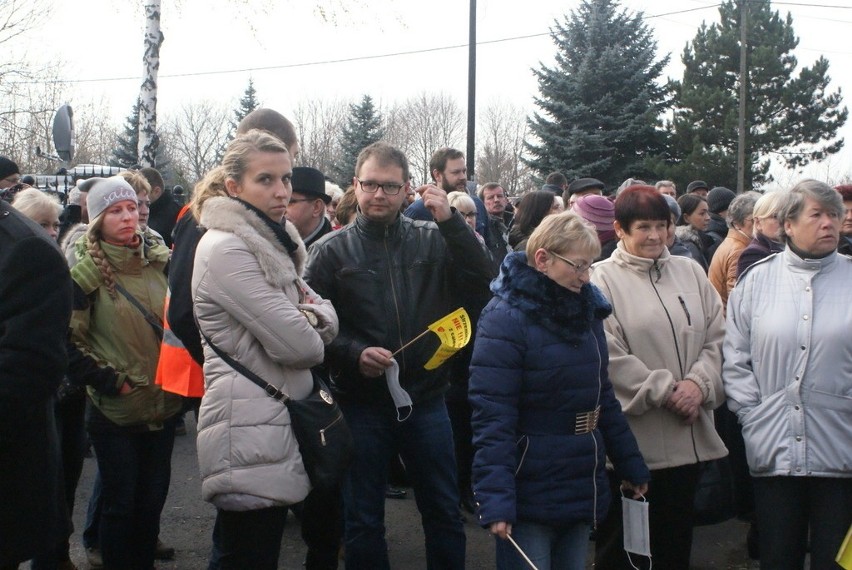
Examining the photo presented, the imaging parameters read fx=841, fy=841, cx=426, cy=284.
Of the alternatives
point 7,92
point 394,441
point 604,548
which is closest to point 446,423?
point 394,441

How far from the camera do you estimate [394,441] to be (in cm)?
404

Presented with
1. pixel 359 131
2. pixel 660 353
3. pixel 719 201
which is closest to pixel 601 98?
pixel 359 131

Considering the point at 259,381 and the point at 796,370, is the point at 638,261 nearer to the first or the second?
the point at 796,370

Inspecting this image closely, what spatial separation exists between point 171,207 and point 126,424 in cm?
392

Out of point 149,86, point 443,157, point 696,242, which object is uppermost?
point 149,86

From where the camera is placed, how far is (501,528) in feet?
10.5

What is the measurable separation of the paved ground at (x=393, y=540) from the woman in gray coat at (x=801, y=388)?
149cm

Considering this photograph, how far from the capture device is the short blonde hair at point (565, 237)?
11.2 ft

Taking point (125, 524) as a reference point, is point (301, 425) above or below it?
above

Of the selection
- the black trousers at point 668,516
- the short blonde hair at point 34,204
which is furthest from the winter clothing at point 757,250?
the short blonde hair at point 34,204

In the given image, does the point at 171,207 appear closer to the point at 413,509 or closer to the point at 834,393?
the point at 413,509

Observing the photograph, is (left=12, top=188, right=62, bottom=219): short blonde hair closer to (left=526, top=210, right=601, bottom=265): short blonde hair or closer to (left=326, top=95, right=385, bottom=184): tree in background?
(left=526, top=210, right=601, bottom=265): short blonde hair

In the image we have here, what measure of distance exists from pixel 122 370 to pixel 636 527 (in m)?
2.60

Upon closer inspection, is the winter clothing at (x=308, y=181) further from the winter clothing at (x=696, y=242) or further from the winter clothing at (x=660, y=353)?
the winter clothing at (x=696, y=242)
